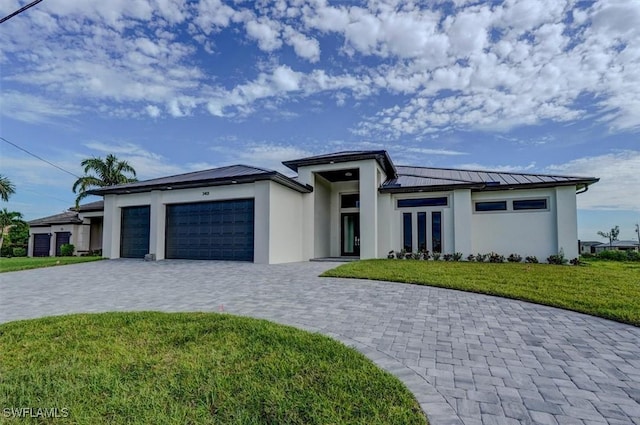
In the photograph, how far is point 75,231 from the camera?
74.1ft

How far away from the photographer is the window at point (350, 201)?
60.1 ft

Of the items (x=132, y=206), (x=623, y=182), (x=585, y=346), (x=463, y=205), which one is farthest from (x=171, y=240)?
(x=623, y=182)

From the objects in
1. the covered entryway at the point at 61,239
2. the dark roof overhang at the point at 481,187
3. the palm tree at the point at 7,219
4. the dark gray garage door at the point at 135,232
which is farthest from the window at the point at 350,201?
the palm tree at the point at 7,219

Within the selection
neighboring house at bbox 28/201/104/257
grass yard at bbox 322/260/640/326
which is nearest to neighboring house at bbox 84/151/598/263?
grass yard at bbox 322/260/640/326

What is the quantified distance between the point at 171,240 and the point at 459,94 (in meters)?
14.9

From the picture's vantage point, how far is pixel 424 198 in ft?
52.2

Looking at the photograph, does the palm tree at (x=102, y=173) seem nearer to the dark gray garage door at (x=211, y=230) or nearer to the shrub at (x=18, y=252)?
the shrub at (x=18, y=252)

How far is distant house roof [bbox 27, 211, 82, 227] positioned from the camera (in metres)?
22.7

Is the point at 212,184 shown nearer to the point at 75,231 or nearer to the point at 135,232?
the point at 135,232

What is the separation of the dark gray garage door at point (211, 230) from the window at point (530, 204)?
12327mm

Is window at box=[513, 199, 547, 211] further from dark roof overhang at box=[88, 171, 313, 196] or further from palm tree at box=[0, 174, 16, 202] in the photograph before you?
palm tree at box=[0, 174, 16, 202]

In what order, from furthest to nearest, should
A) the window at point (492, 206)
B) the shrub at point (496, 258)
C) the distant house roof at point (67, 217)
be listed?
the distant house roof at point (67, 217) → the window at point (492, 206) → the shrub at point (496, 258)

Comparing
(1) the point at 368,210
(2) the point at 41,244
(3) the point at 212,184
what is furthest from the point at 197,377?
(2) the point at 41,244

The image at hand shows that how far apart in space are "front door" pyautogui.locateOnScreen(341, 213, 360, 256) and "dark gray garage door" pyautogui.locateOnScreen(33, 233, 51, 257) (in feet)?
73.3
